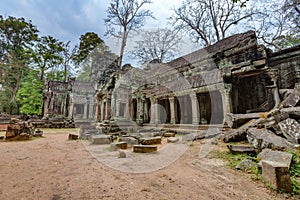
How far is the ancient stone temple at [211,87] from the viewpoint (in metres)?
8.61

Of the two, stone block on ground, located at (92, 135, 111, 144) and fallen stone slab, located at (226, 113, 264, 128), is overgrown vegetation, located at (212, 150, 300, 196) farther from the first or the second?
stone block on ground, located at (92, 135, 111, 144)

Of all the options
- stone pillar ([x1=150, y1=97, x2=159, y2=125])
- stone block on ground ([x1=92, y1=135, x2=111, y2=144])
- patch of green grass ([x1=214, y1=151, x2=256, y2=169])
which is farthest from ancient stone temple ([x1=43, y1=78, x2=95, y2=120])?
patch of green grass ([x1=214, y1=151, x2=256, y2=169])

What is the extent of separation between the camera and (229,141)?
576 cm

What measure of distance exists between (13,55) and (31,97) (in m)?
9.56

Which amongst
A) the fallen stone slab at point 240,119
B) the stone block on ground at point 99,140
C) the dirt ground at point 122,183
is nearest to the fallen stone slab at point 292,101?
the fallen stone slab at point 240,119

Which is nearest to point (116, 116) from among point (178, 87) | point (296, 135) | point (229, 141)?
point (178, 87)

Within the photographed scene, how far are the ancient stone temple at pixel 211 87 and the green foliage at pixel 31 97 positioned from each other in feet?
48.3

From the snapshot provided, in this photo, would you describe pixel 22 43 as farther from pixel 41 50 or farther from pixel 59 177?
pixel 59 177

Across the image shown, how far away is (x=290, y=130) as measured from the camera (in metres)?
4.39

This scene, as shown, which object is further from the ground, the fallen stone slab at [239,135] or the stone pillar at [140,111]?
the stone pillar at [140,111]

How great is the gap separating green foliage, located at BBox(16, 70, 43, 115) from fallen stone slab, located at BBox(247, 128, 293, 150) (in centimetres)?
2708

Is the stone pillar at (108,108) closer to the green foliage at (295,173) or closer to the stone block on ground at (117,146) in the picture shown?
the stone block on ground at (117,146)

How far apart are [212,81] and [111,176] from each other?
26.5 ft

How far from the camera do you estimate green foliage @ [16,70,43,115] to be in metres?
22.2
